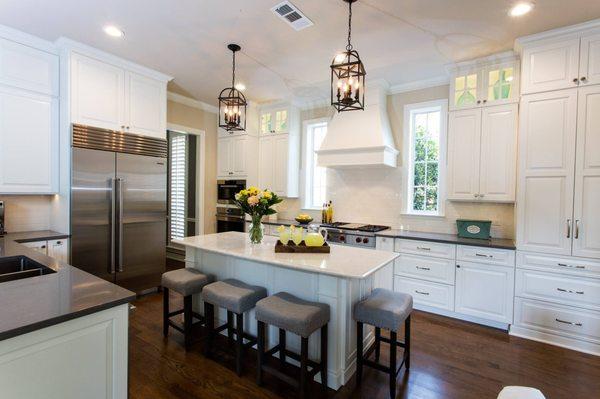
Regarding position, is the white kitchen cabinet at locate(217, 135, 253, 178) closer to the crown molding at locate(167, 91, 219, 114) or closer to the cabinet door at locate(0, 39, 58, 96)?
the crown molding at locate(167, 91, 219, 114)

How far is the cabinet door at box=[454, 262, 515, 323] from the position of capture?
304cm

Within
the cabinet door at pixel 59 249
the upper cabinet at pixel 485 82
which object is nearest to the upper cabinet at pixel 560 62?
the upper cabinet at pixel 485 82

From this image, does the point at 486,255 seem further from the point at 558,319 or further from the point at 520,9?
the point at 520,9

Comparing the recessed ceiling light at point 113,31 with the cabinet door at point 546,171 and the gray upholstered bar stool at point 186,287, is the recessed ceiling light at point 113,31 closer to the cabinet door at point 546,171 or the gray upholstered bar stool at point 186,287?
the gray upholstered bar stool at point 186,287

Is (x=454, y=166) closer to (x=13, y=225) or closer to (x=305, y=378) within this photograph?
(x=305, y=378)

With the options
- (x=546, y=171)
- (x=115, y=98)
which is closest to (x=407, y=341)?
(x=546, y=171)

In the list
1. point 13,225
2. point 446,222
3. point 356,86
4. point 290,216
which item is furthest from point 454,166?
point 13,225

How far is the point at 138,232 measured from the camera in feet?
12.5

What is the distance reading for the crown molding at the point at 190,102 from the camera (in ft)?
15.7

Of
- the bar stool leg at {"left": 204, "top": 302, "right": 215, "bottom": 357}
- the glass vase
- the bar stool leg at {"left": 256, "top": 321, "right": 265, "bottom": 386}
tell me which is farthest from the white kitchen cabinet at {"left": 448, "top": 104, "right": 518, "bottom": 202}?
the bar stool leg at {"left": 204, "top": 302, "right": 215, "bottom": 357}

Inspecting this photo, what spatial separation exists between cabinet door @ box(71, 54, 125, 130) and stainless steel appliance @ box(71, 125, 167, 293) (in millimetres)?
135

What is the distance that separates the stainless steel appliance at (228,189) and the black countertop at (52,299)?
3382mm

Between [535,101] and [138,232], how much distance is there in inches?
183

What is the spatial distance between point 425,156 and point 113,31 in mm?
3908
